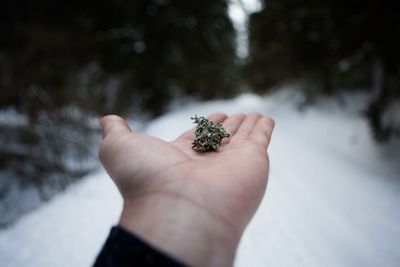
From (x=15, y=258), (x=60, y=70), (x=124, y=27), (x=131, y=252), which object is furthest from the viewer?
(x=124, y=27)

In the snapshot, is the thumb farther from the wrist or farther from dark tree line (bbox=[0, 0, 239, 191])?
dark tree line (bbox=[0, 0, 239, 191])

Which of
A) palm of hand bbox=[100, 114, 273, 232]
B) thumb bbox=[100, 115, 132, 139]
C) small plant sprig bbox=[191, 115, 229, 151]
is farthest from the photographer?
small plant sprig bbox=[191, 115, 229, 151]

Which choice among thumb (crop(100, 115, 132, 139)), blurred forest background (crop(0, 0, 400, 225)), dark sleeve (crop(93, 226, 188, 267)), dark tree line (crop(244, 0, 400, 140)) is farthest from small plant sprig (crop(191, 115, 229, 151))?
dark tree line (crop(244, 0, 400, 140))

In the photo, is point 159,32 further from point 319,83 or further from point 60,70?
point 319,83

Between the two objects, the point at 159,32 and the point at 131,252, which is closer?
the point at 131,252

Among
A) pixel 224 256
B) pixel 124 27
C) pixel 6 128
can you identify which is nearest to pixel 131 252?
pixel 224 256

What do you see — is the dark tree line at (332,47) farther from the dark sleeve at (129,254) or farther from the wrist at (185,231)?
the dark sleeve at (129,254)
